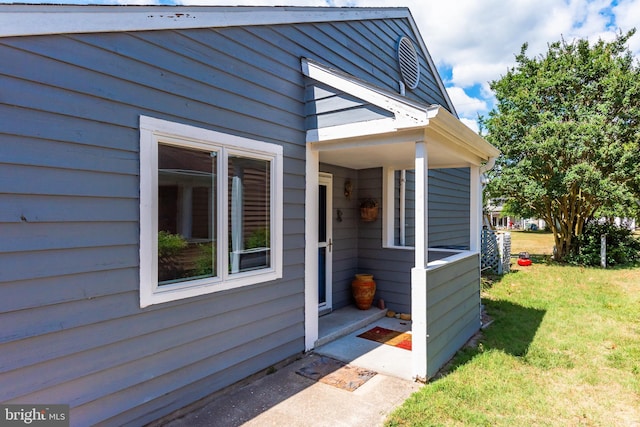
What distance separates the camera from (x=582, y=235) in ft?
35.8

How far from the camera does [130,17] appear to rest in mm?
2475

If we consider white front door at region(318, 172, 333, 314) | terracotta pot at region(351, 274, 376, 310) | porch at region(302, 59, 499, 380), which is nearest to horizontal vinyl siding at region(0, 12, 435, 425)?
porch at region(302, 59, 499, 380)

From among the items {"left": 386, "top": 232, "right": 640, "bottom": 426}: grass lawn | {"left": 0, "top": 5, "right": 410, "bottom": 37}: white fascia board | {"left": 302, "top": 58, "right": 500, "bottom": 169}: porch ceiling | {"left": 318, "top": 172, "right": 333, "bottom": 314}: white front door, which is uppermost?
{"left": 0, "top": 5, "right": 410, "bottom": 37}: white fascia board

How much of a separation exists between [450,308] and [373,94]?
2407 mm

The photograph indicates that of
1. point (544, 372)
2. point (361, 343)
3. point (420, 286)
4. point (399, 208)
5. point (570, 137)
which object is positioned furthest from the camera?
point (570, 137)

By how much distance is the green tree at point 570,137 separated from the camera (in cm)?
947

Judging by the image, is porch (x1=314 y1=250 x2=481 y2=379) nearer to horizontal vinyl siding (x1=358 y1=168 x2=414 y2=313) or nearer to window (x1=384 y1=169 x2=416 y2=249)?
horizontal vinyl siding (x1=358 y1=168 x2=414 y2=313)

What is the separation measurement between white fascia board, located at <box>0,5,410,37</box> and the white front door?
218cm

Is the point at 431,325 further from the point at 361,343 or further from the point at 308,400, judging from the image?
the point at 308,400

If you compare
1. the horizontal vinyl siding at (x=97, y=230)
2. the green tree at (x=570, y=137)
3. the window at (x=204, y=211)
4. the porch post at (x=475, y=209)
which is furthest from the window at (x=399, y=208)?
the green tree at (x=570, y=137)

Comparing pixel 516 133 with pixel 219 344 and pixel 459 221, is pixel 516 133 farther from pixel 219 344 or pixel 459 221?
pixel 219 344

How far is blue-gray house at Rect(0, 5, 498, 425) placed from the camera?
2.04 metres

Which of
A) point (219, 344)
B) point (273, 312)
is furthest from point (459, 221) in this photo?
point (219, 344)

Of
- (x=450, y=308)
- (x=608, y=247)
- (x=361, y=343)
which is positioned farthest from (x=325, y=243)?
(x=608, y=247)
